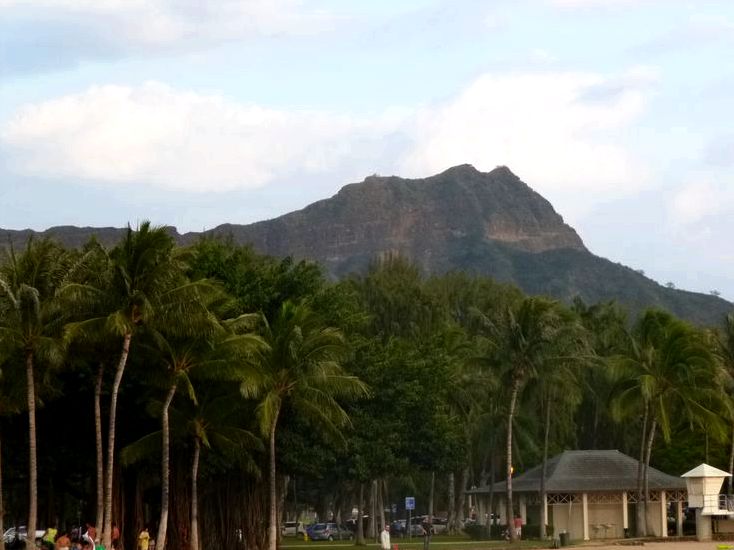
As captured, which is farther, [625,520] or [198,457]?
[625,520]

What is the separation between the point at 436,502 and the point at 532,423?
3850 centimetres

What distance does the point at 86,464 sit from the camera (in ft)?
186

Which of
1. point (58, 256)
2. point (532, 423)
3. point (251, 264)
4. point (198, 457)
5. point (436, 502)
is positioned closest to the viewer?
point (58, 256)

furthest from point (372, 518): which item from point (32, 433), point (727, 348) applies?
point (32, 433)

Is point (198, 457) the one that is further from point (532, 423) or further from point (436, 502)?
point (436, 502)

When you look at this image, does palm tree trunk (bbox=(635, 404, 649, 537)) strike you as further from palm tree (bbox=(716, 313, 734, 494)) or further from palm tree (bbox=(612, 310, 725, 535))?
palm tree (bbox=(716, 313, 734, 494))

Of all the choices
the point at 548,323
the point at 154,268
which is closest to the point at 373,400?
the point at 548,323

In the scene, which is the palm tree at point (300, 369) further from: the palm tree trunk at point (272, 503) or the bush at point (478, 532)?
the bush at point (478, 532)

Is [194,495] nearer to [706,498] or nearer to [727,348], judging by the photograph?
[706,498]

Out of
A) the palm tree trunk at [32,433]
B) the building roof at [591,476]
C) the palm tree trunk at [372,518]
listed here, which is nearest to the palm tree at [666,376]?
the building roof at [591,476]

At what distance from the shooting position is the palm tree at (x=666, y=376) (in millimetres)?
76188

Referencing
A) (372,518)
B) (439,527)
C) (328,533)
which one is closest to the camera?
(372,518)

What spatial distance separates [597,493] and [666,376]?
808 centimetres

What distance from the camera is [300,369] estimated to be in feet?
181
